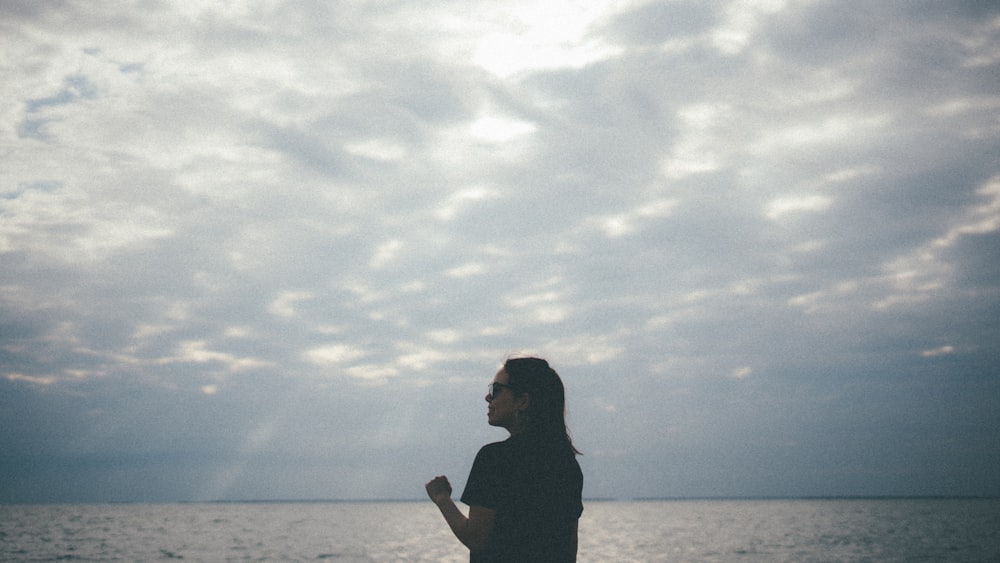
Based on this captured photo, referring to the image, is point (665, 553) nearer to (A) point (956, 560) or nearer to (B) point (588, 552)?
(B) point (588, 552)

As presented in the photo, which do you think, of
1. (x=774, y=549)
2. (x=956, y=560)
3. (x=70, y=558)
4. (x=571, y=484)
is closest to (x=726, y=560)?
(x=774, y=549)

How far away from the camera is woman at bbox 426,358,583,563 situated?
159 inches

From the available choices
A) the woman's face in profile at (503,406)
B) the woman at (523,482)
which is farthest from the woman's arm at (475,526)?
the woman's face in profile at (503,406)

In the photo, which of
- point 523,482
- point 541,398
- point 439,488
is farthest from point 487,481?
point 541,398

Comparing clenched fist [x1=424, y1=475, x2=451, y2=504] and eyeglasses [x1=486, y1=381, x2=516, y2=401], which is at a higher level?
eyeglasses [x1=486, y1=381, x2=516, y2=401]

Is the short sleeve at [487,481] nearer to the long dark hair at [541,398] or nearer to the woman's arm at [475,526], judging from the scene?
the woman's arm at [475,526]

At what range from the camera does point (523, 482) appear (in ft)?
13.5

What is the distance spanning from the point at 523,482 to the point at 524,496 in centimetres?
8

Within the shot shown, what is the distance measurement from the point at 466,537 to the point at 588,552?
191 feet

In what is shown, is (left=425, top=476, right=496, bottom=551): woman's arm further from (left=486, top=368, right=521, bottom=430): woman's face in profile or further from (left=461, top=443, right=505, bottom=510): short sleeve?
(left=486, top=368, right=521, bottom=430): woman's face in profile

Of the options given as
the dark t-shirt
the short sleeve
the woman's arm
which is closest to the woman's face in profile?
the dark t-shirt

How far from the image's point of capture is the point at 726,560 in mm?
51188

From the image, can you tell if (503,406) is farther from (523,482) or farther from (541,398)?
(523,482)

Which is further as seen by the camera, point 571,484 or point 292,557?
point 292,557
